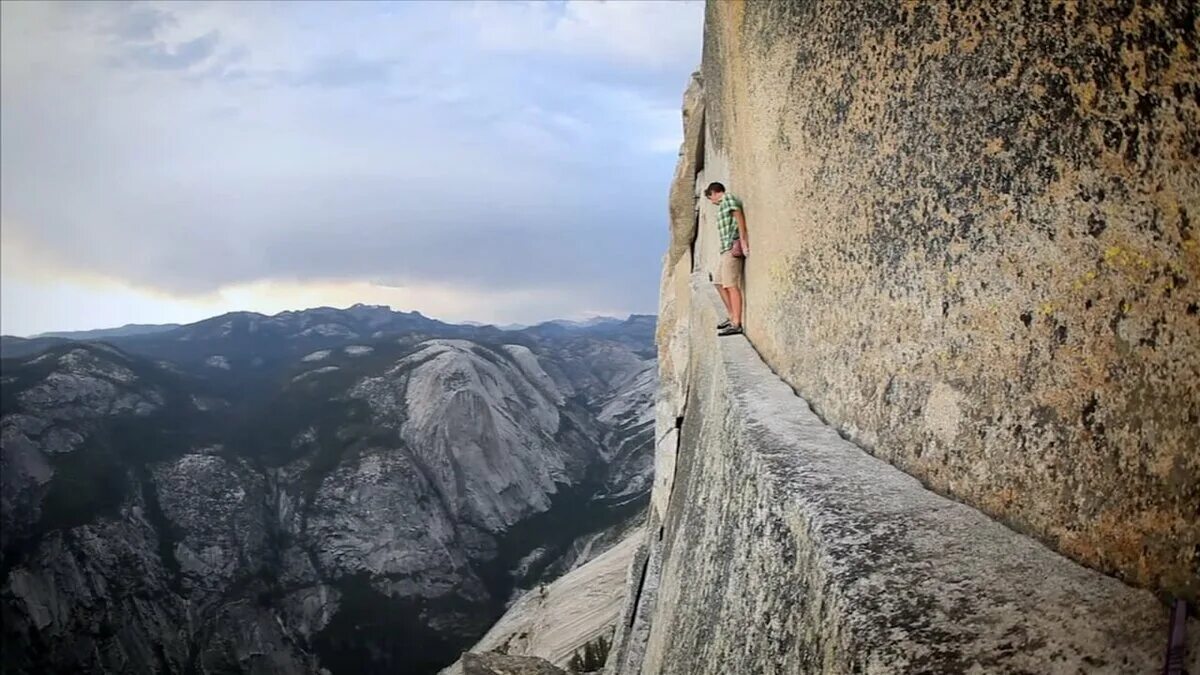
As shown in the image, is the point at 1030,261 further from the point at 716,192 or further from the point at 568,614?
the point at 568,614

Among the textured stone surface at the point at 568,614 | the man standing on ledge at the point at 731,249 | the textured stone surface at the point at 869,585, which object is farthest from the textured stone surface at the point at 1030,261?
the textured stone surface at the point at 568,614

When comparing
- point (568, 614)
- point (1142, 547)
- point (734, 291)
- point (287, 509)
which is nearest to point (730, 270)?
point (734, 291)

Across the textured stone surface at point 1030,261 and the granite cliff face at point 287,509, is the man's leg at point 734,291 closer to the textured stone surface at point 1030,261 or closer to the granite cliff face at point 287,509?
the textured stone surface at point 1030,261

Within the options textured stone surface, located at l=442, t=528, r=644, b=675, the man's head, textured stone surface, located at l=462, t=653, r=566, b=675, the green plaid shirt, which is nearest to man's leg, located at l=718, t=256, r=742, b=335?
the green plaid shirt

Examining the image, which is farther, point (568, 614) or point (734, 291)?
point (568, 614)

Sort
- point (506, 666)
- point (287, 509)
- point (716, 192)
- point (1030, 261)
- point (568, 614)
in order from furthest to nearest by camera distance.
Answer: point (287, 509)
point (568, 614)
point (506, 666)
point (716, 192)
point (1030, 261)
